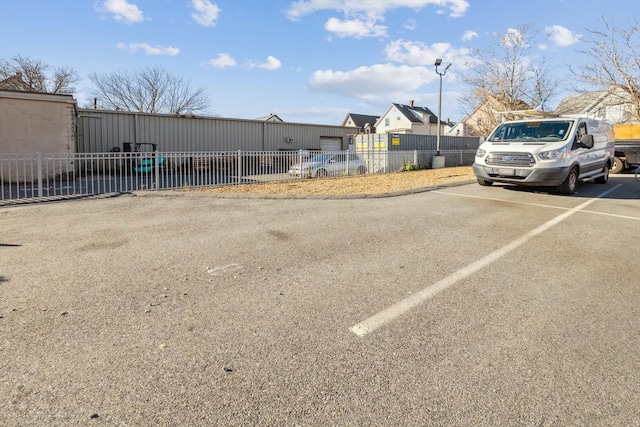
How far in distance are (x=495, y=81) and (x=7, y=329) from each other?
31.6 m

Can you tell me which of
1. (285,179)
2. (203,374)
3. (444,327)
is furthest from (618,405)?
(285,179)

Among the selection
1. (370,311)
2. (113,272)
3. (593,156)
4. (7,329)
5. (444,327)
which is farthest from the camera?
(593,156)

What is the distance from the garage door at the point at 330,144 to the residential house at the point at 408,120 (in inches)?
1021

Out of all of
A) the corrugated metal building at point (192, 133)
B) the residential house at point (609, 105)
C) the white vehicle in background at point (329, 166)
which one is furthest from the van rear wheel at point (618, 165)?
the corrugated metal building at point (192, 133)

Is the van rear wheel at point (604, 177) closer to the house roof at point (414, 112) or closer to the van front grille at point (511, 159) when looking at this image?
the van front grille at point (511, 159)

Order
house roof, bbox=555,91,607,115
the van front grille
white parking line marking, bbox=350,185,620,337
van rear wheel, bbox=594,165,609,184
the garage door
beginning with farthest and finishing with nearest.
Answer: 1. the garage door
2. house roof, bbox=555,91,607,115
3. van rear wheel, bbox=594,165,609,184
4. the van front grille
5. white parking line marking, bbox=350,185,620,337

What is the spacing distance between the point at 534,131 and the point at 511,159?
1338mm

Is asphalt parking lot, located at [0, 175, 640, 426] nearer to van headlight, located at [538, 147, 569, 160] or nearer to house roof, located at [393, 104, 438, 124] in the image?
van headlight, located at [538, 147, 569, 160]

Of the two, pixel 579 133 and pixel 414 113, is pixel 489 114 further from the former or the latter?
pixel 414 113

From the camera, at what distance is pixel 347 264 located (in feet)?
14.4

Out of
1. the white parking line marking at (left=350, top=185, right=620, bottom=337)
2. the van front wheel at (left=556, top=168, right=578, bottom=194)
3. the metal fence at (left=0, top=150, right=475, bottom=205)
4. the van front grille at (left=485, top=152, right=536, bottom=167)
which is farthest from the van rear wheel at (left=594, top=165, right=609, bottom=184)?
the white parking line marking at (left=350, top=185, right=620, bottom=337)

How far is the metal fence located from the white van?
6.62 metres

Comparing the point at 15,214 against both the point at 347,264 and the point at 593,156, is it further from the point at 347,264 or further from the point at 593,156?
the point at 593,156

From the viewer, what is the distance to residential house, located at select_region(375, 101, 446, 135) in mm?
56156
